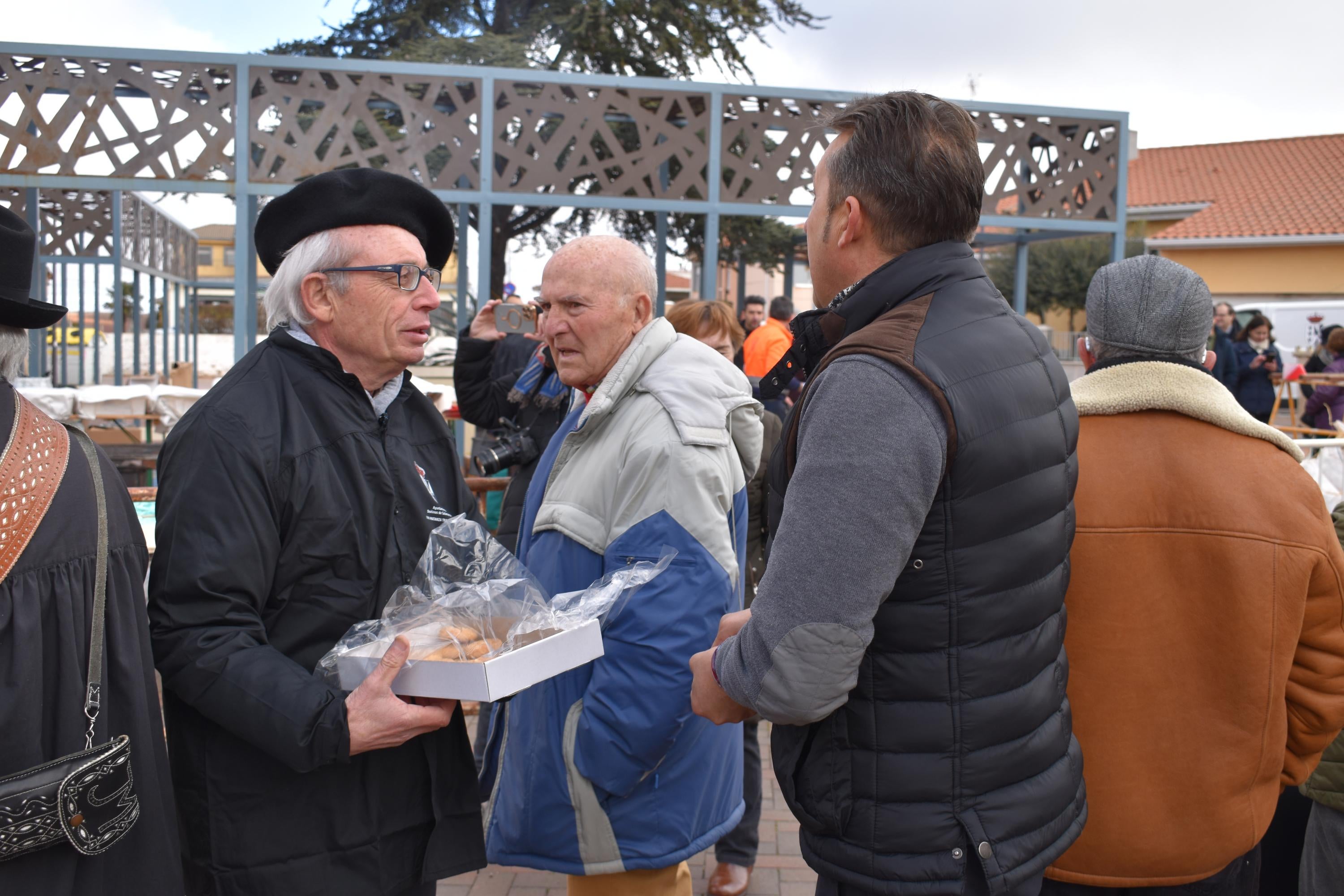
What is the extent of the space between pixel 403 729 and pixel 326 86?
22.2 feet

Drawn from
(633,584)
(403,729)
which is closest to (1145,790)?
(633,584)

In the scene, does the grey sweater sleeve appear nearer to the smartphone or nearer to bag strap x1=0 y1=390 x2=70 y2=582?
bag strap x1=0 y1=390 x2=70 y2=582

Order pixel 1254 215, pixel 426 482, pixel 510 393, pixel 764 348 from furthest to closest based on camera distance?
pixel 1254 215
pixel 764 348
pixel 510 393
pixel 426 482

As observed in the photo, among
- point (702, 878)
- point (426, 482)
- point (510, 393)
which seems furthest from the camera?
point (510, 393)

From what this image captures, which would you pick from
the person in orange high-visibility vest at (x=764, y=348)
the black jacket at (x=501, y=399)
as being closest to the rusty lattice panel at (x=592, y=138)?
the person in orange high-visibility vest at (x=764, y=348)

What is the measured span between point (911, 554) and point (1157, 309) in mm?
918

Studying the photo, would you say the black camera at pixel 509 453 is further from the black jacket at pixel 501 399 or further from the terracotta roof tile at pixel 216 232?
the terracotta roof tile at pixel 216 232

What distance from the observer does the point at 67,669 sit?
1.52 metres

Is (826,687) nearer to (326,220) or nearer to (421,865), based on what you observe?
(421,865)

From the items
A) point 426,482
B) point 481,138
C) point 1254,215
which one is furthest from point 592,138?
point 1254,215

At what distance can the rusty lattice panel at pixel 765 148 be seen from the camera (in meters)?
8.01

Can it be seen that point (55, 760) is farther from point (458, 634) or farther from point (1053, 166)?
point (1053, 166)

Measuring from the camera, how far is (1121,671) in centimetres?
202

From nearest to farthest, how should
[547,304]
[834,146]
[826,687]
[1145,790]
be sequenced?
[826,687] → [834,146] → [1145,790] → [547,304]
